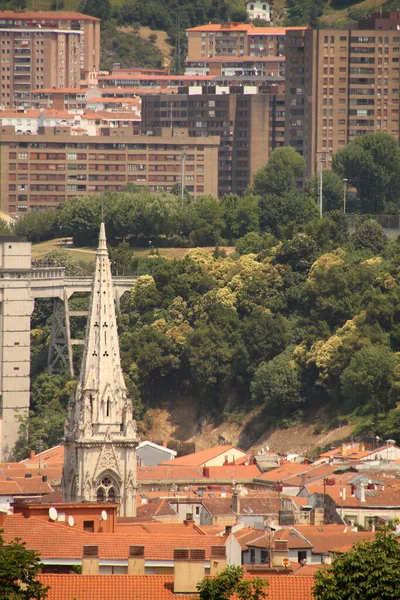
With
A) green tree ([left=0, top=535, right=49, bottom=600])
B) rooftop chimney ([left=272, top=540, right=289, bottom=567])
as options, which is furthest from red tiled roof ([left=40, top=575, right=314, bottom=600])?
rooftop chimney ([left=272, top=540, right=289, bottom=567])

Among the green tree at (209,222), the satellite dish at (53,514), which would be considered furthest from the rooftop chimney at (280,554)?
the green tree at (209,222)

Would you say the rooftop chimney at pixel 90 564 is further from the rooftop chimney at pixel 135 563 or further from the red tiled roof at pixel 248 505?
the red tiled roof at pixel 248 505

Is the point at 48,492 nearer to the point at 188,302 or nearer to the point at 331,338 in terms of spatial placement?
the point at 331,338

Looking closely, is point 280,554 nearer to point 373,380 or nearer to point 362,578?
point 362,578

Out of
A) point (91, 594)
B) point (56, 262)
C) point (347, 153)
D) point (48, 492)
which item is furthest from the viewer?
point (347, 153)

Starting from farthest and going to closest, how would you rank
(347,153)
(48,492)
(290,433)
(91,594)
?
1. (347,153)
2. (290,433)
3. (48,492)
4. (91,594)

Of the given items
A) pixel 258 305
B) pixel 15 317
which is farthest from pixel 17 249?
pixel 258 305
